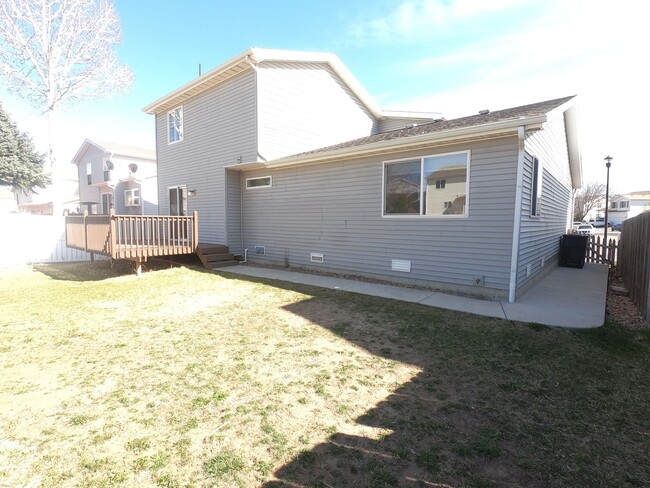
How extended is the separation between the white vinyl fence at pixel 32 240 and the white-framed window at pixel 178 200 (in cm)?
370

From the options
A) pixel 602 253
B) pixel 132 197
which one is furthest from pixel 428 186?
pixel 132 197

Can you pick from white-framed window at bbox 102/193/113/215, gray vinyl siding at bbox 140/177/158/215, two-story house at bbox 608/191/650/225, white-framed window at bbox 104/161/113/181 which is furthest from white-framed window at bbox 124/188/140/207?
two-story house at bbox 608/191/650/225

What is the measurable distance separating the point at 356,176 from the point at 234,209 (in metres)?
4.90

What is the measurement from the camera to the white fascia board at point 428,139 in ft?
18.3

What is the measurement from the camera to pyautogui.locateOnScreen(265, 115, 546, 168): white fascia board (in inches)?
220

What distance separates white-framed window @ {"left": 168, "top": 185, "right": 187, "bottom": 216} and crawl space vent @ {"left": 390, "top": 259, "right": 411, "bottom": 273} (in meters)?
8.97

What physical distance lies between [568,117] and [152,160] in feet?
74.2

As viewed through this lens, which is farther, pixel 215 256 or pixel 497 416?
pixel 215 256

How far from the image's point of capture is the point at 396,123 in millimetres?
14805

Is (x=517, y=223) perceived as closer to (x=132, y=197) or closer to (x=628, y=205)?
(x=132, y=197)

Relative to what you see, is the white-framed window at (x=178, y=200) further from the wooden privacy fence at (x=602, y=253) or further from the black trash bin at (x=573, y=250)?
the wooden privacy fence at (x=602, y=253)

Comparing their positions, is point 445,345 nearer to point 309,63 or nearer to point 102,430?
point 102,430

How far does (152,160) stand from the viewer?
2222cm

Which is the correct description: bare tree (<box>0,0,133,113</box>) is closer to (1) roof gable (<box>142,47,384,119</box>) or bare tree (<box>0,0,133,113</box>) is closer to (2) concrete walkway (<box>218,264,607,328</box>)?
(1) roof gable (<box>142,47,384,119</box>)
